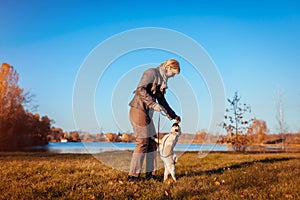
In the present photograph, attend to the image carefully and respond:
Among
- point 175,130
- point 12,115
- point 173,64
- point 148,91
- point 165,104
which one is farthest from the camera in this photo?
point 12,115

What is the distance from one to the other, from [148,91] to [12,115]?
30.6m

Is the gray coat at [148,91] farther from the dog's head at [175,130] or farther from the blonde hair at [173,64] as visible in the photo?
the dog's head at [175,130]

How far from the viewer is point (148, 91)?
528 cm

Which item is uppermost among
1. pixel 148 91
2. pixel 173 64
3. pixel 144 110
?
pixel 173 64

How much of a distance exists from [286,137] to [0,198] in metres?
36.6

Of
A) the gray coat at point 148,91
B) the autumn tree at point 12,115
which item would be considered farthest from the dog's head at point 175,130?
the autumn tree at point 12,115

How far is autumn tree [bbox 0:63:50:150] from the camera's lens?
31.1 metres

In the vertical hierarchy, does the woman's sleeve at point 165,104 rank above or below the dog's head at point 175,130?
above

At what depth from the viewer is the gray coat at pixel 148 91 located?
498cm

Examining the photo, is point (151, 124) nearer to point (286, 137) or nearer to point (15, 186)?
point (15, 186)

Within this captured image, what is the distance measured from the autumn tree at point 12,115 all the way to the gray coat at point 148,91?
86.5 ft

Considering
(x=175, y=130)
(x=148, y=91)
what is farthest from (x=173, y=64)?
(x=175, y=130)

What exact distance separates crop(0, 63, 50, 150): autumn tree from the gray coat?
86.5 feet

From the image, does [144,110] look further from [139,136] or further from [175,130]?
[175,130]
